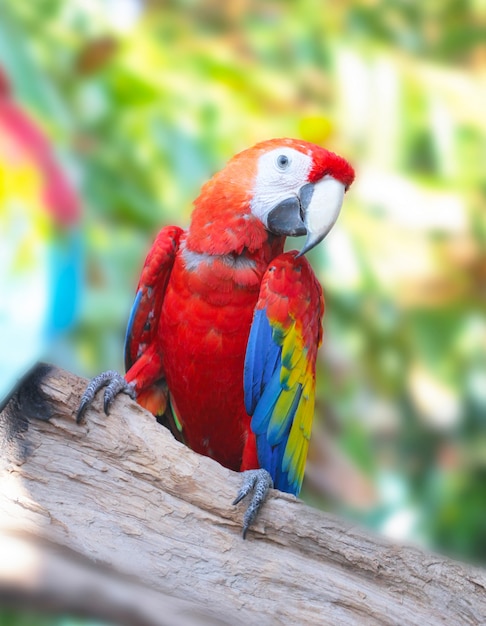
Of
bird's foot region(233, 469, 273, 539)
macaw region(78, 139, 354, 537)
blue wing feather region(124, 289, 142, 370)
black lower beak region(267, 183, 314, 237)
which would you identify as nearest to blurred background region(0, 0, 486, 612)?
blue wing feather region(124, 289, 142, 370)

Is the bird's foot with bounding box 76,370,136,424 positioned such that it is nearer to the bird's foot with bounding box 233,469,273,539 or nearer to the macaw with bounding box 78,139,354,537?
the macaw with bounding box 78,139,354,537

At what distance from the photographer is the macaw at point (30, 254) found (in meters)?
0.93

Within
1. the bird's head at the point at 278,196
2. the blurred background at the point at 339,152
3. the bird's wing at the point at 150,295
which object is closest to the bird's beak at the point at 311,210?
the bird's head at the point at 278,196

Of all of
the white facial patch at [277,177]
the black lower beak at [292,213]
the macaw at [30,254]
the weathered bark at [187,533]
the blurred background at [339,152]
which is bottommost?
the weathered bark at [187,533]

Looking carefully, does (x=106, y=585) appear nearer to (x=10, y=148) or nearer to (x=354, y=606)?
(x=354, y=606)

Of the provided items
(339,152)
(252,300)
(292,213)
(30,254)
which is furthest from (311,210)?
(339,152)

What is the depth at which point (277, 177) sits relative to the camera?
1.09 meters

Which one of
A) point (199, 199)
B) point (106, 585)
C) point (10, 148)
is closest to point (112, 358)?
point (199, 199)

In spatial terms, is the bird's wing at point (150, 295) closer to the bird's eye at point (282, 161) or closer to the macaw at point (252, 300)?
the macaw at point (252, 300)

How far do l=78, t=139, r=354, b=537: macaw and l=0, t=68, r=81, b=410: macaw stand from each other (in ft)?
0.44

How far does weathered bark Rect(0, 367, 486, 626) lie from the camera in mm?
847

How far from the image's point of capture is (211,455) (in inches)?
47.5

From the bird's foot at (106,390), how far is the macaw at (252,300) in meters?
0.01

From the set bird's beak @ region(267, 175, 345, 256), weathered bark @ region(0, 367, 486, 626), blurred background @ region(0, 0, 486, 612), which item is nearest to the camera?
weathered bark @ region(0, 367, 486, 626)
